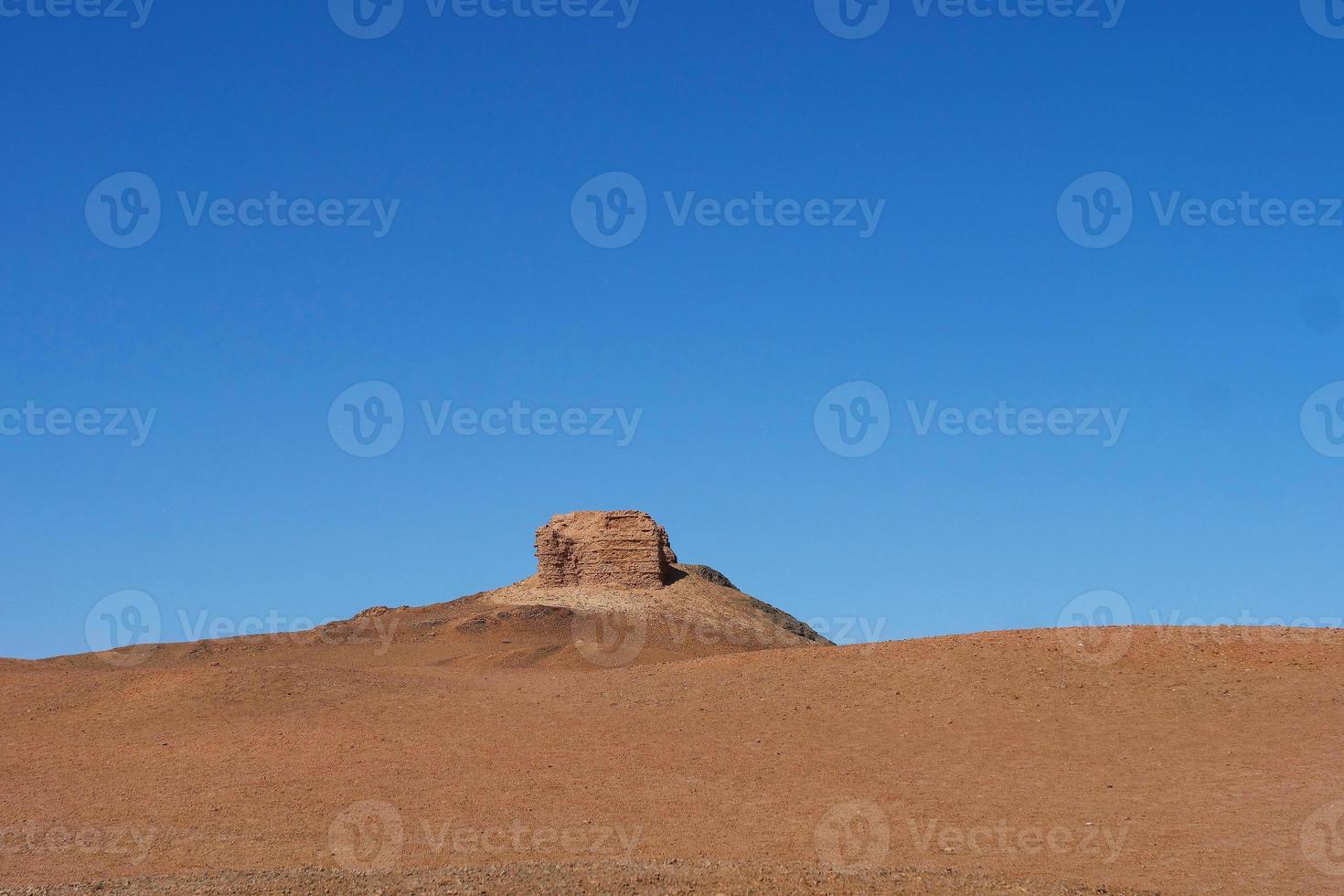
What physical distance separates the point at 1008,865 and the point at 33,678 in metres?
23.7

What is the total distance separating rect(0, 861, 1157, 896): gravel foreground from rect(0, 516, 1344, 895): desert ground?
0.21 ft

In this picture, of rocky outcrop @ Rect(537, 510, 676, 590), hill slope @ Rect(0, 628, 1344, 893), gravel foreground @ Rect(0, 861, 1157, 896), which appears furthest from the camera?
rocky outcrop @ Rect(537, 510, 676, 590)

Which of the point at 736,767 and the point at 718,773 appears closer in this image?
the point at 718,773

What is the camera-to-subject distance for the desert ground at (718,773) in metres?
15.4

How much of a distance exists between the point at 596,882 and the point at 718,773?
8.07 m

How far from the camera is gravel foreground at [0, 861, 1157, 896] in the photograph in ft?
41.0

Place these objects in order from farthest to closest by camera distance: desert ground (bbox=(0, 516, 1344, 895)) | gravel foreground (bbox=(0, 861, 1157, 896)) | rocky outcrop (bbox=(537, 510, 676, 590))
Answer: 1. rocky outcrop (bbox=(537, 510, 676, 590))
2. desert ground (bbox=(0, 516, 1344, 895))
3. gravel foreground (bbox=(0, 861, 1157, 896))

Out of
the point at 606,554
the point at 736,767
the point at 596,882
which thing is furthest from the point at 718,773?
the point at 606,554

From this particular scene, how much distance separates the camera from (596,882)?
1277cm

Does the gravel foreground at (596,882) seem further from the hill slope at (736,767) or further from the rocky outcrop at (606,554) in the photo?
the rocky outcrop at (606,554)

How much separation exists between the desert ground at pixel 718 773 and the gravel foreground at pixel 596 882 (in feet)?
0.21

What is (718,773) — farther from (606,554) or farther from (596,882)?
(606,554)

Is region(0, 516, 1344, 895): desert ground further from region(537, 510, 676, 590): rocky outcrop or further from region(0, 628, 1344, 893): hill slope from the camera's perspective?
region(537, 510, 676, 590): rocky outcrop

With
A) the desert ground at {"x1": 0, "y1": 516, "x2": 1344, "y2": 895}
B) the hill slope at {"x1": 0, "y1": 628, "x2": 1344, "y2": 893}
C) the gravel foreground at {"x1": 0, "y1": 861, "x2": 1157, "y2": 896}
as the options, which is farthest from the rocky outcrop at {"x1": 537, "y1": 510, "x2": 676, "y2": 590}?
the gravel foreground at {"x1": 0, "y1": 861, "x2": 1157, "y2": 896}
